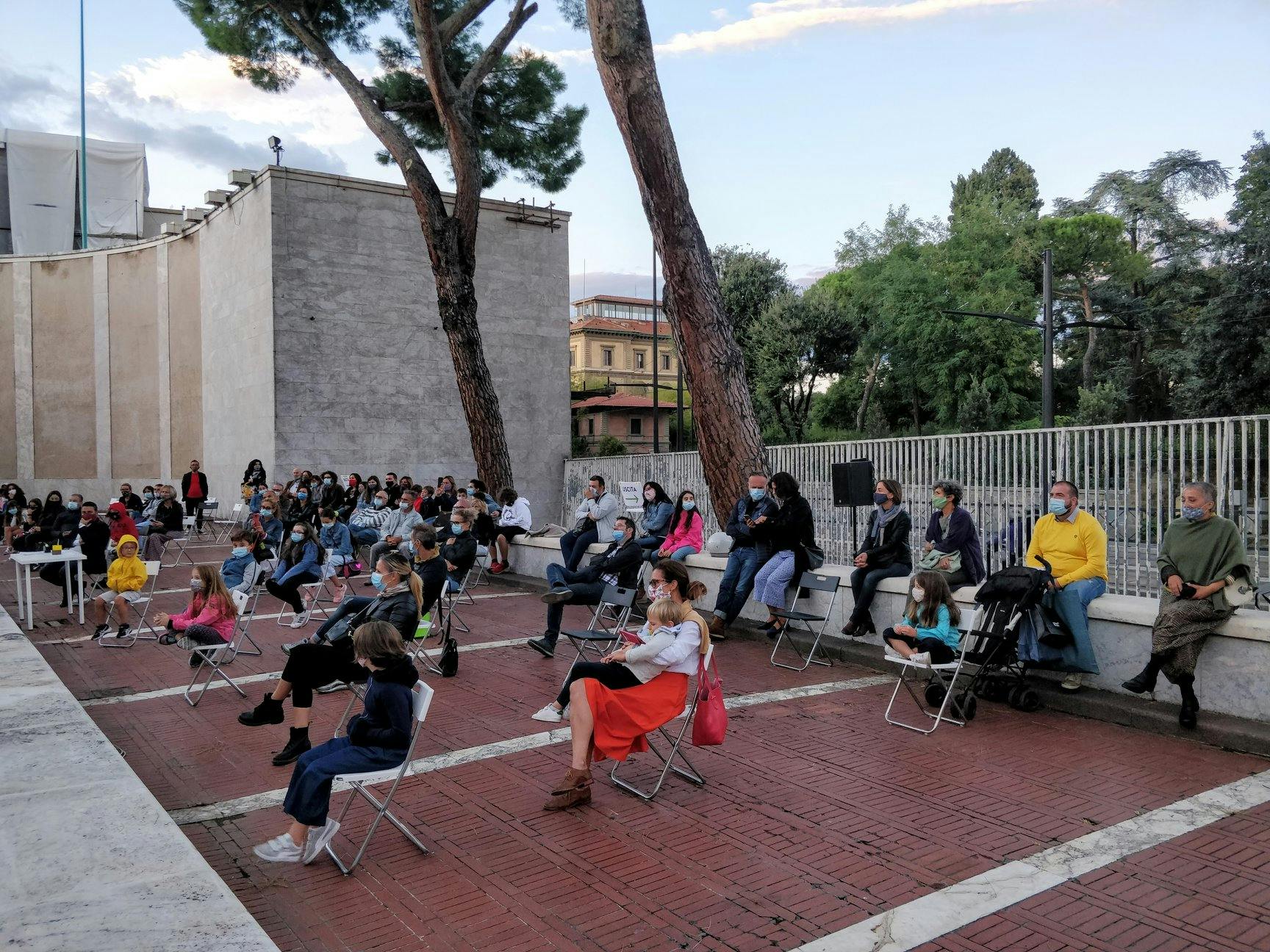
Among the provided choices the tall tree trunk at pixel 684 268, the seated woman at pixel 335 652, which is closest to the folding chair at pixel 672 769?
the seated woman at pixel 335 652

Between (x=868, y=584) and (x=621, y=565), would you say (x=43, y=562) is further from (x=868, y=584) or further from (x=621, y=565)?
(x=868, y=584)

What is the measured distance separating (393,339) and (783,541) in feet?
56.0

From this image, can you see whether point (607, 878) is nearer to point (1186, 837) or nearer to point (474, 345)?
point (1186, 837)

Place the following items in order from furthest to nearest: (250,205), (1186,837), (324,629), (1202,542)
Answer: (250,205) < (324,629) < (1202,542) < (1186,837)

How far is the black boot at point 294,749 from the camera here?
6336 millimetres

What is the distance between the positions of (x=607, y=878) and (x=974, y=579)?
17.5 ft

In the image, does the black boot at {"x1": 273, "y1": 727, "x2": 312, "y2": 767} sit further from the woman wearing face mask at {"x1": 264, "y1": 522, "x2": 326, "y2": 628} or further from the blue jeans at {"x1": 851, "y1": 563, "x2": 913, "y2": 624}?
the blue jeans at {"x1": 851, "y1": 563, "x2": 913, "y2": 624}

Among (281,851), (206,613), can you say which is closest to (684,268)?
(206,613)

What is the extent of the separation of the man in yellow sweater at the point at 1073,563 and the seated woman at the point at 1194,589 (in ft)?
1.90

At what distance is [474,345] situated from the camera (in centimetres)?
1894

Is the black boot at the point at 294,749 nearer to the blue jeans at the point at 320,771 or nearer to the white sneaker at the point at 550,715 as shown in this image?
the white sneaker at the point at 550,715

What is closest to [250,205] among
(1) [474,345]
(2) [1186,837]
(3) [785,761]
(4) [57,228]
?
(1) [474,345]

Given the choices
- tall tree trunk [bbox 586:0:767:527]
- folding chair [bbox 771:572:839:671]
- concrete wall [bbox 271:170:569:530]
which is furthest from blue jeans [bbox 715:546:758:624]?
concrete wall [bbox 271:170:569:530]

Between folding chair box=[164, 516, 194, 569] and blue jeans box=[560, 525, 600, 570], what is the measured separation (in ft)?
23.3
